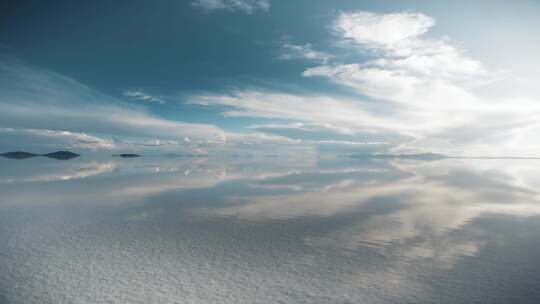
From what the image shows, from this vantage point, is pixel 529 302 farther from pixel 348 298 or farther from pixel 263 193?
pixel 263 193

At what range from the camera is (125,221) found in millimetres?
30438

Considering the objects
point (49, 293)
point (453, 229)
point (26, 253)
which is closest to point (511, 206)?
point (453, 229)

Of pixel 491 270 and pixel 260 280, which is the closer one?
pixel 260 280

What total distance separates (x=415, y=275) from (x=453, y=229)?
45.8 ft

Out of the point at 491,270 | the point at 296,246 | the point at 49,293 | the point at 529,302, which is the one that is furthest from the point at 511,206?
the point at 49,293

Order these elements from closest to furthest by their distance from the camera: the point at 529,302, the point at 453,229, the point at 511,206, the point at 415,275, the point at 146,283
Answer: the point at 529,302 < the point at 146,283 < the point at 415,275 < the point at 453,229 < the point at 511,206

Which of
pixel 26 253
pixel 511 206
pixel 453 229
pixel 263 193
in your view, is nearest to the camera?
pixel 26 253

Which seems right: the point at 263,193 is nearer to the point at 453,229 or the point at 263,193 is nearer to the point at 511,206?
the point at 453,229

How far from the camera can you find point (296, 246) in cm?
2294

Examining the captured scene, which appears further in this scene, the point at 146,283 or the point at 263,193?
the point at 263,193

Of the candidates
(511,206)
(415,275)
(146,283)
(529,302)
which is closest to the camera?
(529,302)

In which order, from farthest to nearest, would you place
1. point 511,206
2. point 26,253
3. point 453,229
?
point 511,206 → point 453,229 → point 26,253

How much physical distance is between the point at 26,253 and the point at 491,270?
1214 inches

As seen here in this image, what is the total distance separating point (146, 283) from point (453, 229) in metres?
27.2
